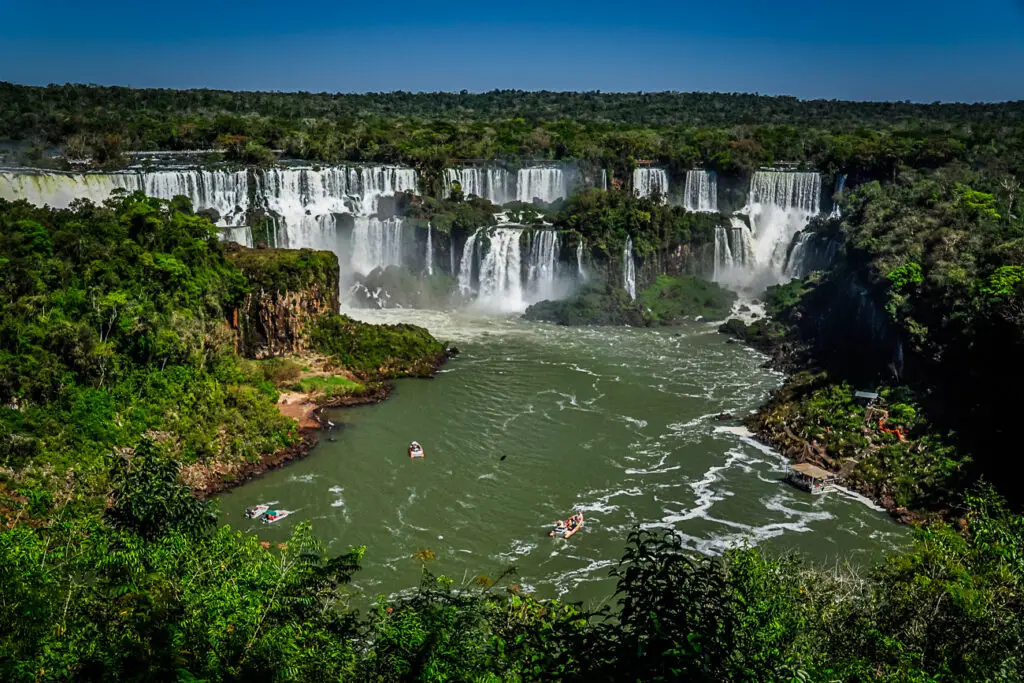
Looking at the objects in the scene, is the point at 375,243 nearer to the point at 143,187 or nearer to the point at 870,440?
the point at 143,187

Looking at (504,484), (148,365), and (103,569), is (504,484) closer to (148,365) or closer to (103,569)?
(148,365)

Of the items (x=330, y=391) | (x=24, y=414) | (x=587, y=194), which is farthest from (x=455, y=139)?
(x=24, y=414)

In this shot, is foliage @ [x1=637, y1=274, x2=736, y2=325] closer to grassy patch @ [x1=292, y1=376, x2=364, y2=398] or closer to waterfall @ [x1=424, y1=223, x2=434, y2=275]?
waterfall @ [x1=424, y1=223, x2=434, y2=275]

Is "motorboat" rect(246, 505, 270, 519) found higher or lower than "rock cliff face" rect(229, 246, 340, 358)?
lower

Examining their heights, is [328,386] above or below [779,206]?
below

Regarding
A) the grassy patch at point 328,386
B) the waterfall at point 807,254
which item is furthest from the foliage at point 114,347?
the waterfall at point 807,254

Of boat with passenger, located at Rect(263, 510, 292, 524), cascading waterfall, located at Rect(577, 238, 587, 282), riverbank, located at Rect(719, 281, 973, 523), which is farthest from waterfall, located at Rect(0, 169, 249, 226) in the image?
riverbank, located at Rect(719, 281, 973, 523)

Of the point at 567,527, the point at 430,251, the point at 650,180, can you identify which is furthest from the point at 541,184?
the point at 567,527
